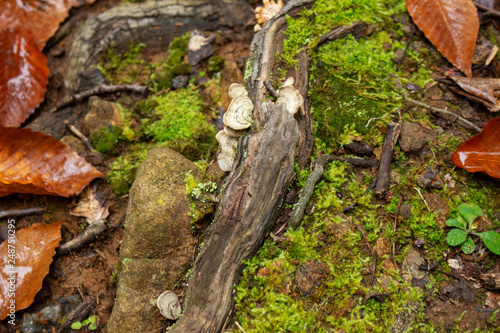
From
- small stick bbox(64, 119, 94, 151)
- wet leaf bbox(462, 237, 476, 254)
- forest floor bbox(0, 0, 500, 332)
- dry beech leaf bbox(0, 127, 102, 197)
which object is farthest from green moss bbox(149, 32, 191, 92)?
wet leaf bbox(462, 237, 476, 254)

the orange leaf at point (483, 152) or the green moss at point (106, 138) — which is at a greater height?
the green moss at point (106, 138)

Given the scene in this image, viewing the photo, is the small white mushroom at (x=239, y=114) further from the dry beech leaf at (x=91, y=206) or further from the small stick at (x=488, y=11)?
the small stick at (x=488, y=11)

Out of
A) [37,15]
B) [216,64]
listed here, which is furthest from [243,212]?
[37,15]

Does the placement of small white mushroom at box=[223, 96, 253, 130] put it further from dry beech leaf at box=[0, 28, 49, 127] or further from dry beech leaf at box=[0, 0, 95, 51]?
dry beech leaf at box=[0, 0, 95, 51]

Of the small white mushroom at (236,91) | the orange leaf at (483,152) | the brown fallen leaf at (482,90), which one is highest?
the small white mushroom at (236,91)

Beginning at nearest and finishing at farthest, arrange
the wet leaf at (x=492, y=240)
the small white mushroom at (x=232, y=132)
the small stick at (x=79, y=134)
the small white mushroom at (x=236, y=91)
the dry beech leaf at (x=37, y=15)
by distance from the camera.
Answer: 1. the wet leaf at (x=492, y=240)
2. the small white mushroom at (x=232, y=132)
3. the small white mushroom at (x=236, y=91)
4. the small stick at (x=79, y=134)
5. the dry beech leaf at (x=37, y=15)

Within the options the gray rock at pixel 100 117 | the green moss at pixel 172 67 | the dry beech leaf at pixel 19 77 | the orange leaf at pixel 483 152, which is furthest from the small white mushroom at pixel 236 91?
the dry beech leaf at pixel 19 77
